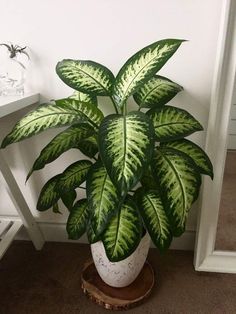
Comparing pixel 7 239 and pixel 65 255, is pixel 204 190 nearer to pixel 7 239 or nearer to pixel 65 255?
pixel 65 255

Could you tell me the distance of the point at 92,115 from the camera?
727 mm

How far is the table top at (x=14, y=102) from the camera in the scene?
2.44 feet

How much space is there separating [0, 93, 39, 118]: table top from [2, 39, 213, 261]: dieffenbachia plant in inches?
4.0

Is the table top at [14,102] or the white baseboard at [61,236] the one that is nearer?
the table top at [14,102]

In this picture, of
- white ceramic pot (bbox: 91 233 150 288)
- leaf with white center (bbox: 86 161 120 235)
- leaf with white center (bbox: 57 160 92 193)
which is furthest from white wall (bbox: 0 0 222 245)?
white ceramic pot (bbox: 91 233 150 288)

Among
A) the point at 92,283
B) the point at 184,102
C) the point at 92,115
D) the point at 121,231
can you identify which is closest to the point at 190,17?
the point at 184,102

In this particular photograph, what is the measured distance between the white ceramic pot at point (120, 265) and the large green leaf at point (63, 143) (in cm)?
34

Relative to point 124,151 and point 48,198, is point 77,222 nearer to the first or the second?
point 48,198

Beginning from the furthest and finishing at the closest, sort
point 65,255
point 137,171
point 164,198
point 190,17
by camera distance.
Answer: point 65,255 < point 190,17 < point 164,198 < point 137,171

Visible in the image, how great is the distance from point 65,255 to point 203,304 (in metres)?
0.63

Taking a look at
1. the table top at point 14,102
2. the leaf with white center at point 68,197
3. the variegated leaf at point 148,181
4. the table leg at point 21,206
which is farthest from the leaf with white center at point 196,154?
the table leg at point 21,206

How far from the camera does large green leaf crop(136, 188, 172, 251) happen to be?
2.42ft

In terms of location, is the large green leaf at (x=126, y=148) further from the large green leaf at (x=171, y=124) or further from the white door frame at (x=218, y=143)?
the white door frame at (x=218, y=143)

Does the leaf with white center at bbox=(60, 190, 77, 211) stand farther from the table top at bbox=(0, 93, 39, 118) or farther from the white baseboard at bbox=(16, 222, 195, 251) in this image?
the white baseboard at bbox=(16, 222, 195, 251)
